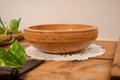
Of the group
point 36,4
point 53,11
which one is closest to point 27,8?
point 36,4

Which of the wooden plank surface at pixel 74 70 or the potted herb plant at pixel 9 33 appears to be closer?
the wooden plank surface at pixel 74 70

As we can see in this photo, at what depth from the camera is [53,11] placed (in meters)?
2.04

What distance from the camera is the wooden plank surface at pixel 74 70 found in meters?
0.56

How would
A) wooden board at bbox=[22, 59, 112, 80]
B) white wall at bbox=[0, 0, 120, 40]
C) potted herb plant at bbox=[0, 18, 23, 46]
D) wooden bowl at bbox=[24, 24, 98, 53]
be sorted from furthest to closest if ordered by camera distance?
1. white wall at bbox=[0, 0, 120, 40]
2. potted herb plant at bbox=[0, 18, 23, 46]
3. wooden bowl at bbox=[24, 24, 98, 53]
4. wooden board at bbox=[22, 59, 112, 80]

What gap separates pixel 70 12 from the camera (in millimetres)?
1986

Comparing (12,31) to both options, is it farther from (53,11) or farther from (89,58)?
(53,11)

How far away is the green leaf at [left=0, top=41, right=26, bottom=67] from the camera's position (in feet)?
2.04

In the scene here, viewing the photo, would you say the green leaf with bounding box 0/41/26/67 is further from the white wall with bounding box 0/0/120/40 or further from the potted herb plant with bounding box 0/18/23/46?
the white wall with bounding box 0/0/120/40

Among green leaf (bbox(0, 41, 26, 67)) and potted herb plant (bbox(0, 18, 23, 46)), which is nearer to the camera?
green leaf (bbox(0, 41, 26, 67))

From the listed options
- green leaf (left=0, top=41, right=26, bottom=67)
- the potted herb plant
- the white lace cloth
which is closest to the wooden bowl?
the white lace cloth

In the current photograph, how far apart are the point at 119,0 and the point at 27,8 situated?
930mm

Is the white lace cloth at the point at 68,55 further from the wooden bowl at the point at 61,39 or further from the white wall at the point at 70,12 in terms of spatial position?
the white wall at the point at 70,12

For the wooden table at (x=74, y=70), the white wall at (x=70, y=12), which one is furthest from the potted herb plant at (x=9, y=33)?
the white wall at (x=70, y=12)

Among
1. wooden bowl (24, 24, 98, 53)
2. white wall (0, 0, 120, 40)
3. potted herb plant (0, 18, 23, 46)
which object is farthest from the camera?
white wall (0, 0, 120, 40)
